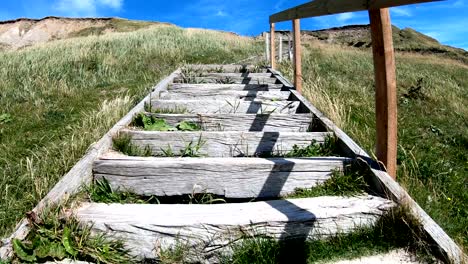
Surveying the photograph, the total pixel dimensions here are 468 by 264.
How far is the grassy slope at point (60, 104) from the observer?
2707mm

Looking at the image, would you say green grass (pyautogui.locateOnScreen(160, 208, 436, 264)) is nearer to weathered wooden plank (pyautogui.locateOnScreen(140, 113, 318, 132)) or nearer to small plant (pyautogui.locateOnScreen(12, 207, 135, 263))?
small plant (pyautogui.locateOnScreen(12, 207, 135, 263))

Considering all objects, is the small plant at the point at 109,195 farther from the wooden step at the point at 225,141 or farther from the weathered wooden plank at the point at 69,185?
the wooden step at the point at 225,141

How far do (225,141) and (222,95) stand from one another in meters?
2.01

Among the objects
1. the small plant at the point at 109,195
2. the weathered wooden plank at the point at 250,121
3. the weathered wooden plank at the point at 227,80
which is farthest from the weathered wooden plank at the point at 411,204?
the weathered wooden plank at the point at 227,80

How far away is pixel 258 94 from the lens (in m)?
5.12

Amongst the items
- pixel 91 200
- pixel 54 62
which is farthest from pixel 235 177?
pixel 54 62

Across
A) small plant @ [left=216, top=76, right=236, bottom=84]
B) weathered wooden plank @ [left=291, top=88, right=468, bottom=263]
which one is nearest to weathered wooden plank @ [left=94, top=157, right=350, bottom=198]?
weathered wooden plank @ [left=291, top=88, right=468, bottom=263]

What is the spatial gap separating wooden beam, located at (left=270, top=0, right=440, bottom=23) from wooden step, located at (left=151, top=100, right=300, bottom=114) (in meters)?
1.07

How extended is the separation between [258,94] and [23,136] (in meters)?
2.78

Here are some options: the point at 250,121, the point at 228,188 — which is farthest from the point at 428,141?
the point at 228,188

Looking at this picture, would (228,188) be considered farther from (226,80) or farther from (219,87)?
(226,80)

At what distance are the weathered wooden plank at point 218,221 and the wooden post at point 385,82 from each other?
1.32ft

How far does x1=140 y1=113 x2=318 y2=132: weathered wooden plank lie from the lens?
392cm

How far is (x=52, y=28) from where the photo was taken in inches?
2104
